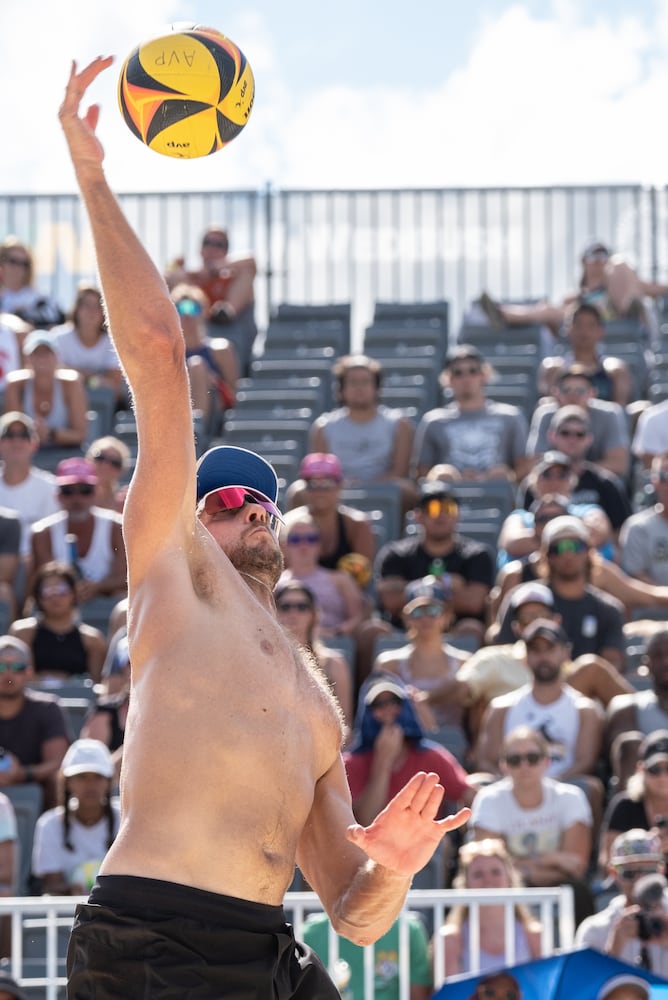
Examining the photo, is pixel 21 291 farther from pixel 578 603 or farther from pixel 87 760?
pixel 87 760

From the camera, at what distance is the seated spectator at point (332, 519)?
37.4 feet

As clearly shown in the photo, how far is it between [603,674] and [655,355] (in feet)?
17.7

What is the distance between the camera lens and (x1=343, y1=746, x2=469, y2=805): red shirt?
8.84 metres

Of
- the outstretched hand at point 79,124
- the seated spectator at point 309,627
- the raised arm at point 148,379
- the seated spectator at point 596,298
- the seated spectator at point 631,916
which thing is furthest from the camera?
the seated spectator at point 596,298

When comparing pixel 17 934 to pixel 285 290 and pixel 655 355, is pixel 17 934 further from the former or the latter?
pixel 285 290

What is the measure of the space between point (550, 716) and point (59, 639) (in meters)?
3.02

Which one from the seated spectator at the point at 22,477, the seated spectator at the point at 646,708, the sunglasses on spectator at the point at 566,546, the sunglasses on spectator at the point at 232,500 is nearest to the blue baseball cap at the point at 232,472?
the sunglasses on spectator at the point at 232,500

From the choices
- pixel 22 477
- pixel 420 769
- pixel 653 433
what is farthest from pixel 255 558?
pixel 653 433

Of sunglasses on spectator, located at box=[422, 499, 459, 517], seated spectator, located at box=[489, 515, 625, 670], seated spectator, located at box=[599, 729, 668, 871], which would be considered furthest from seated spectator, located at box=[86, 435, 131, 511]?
seated spectator, located at box=[599, 729, 668, 871]

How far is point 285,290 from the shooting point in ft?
58.3

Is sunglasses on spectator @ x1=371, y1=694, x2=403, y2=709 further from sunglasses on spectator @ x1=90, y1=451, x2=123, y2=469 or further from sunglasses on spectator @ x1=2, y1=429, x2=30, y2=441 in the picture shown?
sunglasses on spectator @ x1=2, y1=429, x2=30, y2=441

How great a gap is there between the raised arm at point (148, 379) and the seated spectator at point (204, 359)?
927 cm

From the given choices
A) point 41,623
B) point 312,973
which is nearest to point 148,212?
point 41,623

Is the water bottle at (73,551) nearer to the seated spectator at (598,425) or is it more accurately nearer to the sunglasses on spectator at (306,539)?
the sunglasses on spectator at (306,539)
